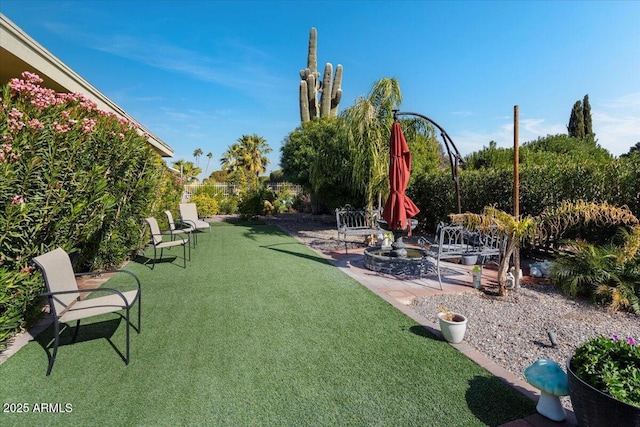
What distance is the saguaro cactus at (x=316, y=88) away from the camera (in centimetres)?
1664

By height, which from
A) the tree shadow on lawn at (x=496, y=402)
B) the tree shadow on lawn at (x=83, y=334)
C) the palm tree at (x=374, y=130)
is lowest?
the tree shadow on lawn at (x=496, y=402)

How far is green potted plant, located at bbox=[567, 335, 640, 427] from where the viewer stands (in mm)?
1705

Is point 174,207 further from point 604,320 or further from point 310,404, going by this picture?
point 604,320

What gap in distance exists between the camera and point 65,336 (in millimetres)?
3320

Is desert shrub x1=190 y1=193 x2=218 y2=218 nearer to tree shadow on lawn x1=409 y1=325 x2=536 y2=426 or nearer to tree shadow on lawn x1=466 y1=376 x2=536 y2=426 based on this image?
tree shadow on lawn x1=409 y1=325 x2=536 y2=426

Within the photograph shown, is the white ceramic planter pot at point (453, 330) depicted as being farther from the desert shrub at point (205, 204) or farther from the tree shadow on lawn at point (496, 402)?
the desert shrub at point (205, 204)

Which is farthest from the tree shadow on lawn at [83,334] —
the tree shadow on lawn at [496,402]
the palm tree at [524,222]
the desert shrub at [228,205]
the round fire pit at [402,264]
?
the desert shrub at [228,205]

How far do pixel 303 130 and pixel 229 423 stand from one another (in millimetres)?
10976

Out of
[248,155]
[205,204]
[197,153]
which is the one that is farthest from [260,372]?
[197,153]

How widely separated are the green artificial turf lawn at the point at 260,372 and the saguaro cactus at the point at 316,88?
13.9 metres

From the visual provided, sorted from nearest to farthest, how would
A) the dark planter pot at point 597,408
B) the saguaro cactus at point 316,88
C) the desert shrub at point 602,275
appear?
the dark planter pot at point 597,408, the desert shrub at point 602,275, the saguaro cactus at point 316,88

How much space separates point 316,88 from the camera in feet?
55.9

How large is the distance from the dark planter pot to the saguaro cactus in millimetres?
15746

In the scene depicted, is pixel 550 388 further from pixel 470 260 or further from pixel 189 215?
pixel 189 215
